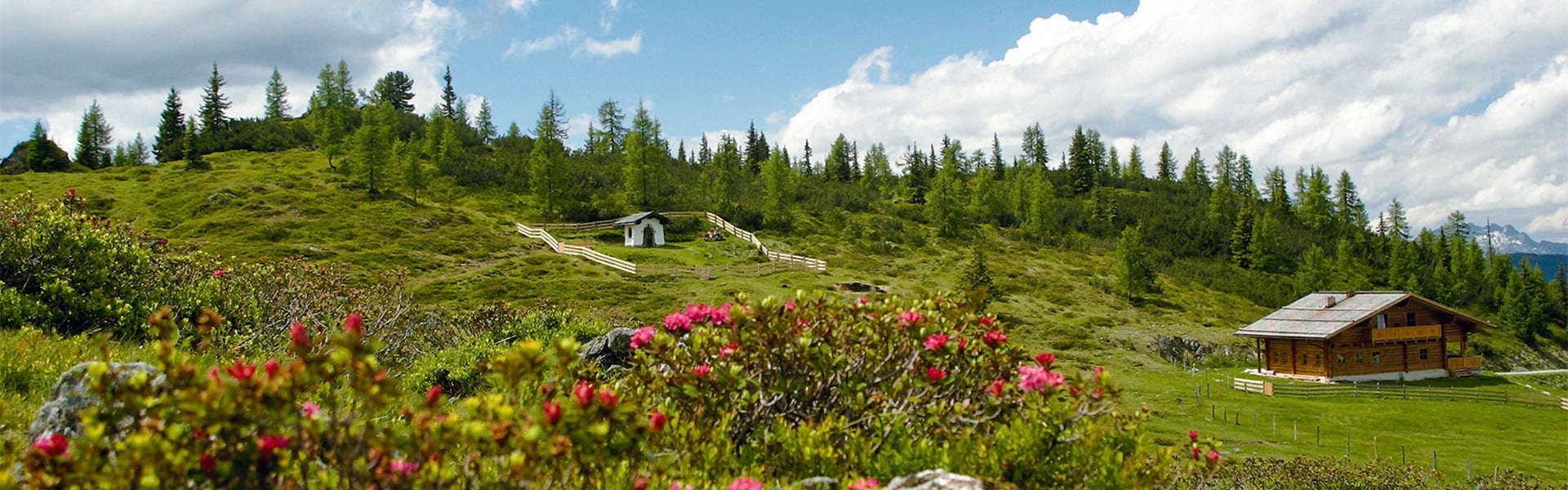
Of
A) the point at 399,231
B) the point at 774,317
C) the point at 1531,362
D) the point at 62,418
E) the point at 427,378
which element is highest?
the point at 399,231

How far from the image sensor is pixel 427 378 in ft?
38.8

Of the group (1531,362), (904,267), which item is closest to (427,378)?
(904,267)

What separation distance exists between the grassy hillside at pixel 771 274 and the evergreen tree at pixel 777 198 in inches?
67.7

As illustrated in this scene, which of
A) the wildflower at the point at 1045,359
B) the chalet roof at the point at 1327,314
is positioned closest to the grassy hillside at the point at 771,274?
the chalet roof at the point at 1327,314

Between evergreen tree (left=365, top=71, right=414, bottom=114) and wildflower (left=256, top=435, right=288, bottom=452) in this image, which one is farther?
evergreen tree (left=365, top=71, right=414, bottom=114)

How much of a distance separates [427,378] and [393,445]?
10.0 meters

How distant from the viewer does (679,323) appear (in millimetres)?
4906

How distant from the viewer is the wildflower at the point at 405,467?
276cm

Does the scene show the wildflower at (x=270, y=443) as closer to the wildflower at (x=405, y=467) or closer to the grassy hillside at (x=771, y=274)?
the wildflower at (x=405, y=467)

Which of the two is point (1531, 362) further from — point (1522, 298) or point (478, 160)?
point (478, 160)

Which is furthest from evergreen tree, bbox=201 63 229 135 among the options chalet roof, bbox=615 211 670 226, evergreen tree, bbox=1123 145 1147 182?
evergreen tree, bbox=1123 145 1147 182

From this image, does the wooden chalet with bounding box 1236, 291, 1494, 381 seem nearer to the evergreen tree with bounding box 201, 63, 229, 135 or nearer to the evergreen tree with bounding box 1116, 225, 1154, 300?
the evergreen tree with bounding box 1116, 225, 1154, 300

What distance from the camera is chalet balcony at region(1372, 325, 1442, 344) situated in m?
38.2

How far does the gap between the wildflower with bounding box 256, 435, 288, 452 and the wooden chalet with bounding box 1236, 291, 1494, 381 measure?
43.3 metres
